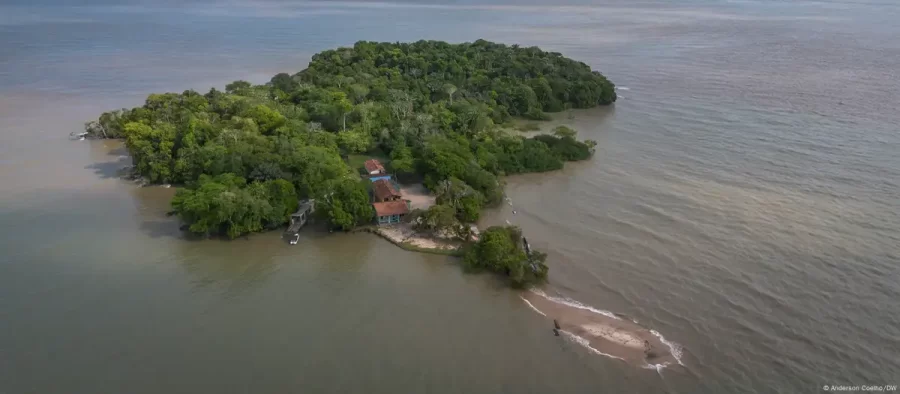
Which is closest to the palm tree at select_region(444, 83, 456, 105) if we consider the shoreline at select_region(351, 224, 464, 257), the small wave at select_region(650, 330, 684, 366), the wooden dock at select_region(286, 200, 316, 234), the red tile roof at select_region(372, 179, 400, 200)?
the red tile roof at select_region(372, 179, 400, 200)

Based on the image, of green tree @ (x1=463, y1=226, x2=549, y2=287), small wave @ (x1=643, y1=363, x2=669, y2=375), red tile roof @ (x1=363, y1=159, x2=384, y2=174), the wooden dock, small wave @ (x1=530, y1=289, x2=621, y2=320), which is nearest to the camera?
small wave @ (x1=643, y1=363, x2=669, y2=375)

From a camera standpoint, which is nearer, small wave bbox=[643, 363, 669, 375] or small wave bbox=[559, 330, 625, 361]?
small wave bbox=[643, 363, 669, 375]

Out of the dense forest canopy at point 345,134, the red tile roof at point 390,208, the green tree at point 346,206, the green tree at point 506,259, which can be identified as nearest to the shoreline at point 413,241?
the red tile roof at point 390,208

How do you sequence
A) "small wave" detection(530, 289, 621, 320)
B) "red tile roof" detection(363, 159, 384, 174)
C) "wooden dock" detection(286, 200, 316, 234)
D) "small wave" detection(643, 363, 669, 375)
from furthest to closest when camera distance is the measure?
"red tile roof" detection(363, 159, 384, 174) < "wooden dock" detection(286, 200, 316, 234) < "small wave" detection(530, 289, 621, 320) < "small wave" detection(643, 363, 669, 375)

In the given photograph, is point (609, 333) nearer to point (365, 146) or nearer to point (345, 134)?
point (365, 146)

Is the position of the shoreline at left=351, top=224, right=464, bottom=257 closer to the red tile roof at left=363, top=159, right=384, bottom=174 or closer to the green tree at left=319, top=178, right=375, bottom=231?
the green tree at left=319, top=178, right=375, bottom=231

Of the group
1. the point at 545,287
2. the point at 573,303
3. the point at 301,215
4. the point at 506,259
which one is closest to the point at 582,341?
the point at 573,303
